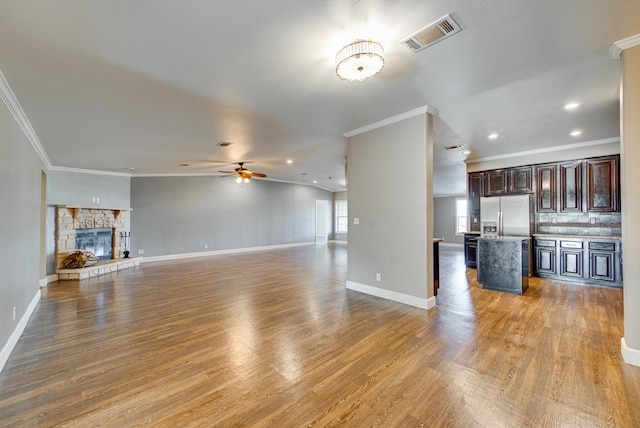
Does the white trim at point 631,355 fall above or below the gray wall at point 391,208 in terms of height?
below

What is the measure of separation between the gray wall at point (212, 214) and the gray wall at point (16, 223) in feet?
13.5

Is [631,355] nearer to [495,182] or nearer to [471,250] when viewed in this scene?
[471,250]

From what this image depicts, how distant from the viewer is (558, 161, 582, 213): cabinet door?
17.7ft

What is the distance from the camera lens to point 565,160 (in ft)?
18.1

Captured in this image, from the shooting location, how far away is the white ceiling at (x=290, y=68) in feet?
6.14

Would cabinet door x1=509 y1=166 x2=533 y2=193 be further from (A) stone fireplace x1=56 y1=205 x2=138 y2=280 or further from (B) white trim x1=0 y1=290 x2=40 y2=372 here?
(A) stone fireplace x1=56 y1=205 x2=138 y2=280

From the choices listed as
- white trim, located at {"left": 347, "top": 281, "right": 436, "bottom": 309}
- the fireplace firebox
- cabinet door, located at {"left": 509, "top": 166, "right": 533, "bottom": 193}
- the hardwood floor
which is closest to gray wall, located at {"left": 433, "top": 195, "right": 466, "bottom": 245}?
cabinet door, located at {"left": 509, "top": 166, "right": 533, "bottom": 193}

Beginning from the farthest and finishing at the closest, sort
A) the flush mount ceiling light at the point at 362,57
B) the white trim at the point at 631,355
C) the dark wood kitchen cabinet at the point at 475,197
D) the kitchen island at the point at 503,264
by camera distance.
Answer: the dark wood kitchen cabinet at the point at 475,197 → the kitchen island at the point at 503,264 → the white trim at the point at 631,355 → the flush mount ceiling light at the point at 362,57

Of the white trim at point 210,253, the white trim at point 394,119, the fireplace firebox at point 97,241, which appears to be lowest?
the white trim at point 210,253

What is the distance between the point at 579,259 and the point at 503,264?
1.86 metres

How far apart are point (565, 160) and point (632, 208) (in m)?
4.16

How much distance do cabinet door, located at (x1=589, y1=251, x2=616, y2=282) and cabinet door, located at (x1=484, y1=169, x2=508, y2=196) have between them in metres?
1.98

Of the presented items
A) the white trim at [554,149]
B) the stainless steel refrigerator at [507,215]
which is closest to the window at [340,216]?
the white trim at [554,149]

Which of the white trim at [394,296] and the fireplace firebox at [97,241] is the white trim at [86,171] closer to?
the fireplace firebox at [97,241]
